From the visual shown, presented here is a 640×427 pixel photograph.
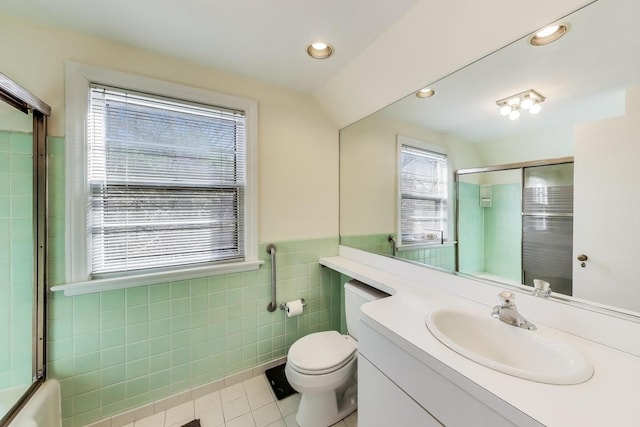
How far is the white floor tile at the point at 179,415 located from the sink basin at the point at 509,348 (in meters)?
1.60

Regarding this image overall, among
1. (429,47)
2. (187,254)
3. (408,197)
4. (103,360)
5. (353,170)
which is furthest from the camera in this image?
(353,170)

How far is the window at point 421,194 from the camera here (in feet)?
5.22

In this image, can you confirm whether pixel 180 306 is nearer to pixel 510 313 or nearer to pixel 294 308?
pixel 294 308

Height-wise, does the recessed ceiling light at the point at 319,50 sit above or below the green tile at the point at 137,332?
above

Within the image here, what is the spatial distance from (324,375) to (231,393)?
80cm

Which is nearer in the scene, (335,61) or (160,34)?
(160,34)

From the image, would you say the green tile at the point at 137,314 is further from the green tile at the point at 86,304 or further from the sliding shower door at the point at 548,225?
the sliding shower door at the point at 548,225

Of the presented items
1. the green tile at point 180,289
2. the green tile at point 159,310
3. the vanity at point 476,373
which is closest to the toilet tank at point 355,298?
the vanity at point 476,373

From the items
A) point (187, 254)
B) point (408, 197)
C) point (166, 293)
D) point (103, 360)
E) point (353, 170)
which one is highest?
point (353, 170)

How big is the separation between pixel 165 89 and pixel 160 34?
0.29 metres

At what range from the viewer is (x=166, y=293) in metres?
1.54

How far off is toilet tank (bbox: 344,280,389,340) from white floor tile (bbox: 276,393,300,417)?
1.84ft

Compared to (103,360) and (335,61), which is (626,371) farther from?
(103,360)

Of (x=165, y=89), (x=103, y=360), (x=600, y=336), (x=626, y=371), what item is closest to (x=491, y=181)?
(x=600, y=336)
